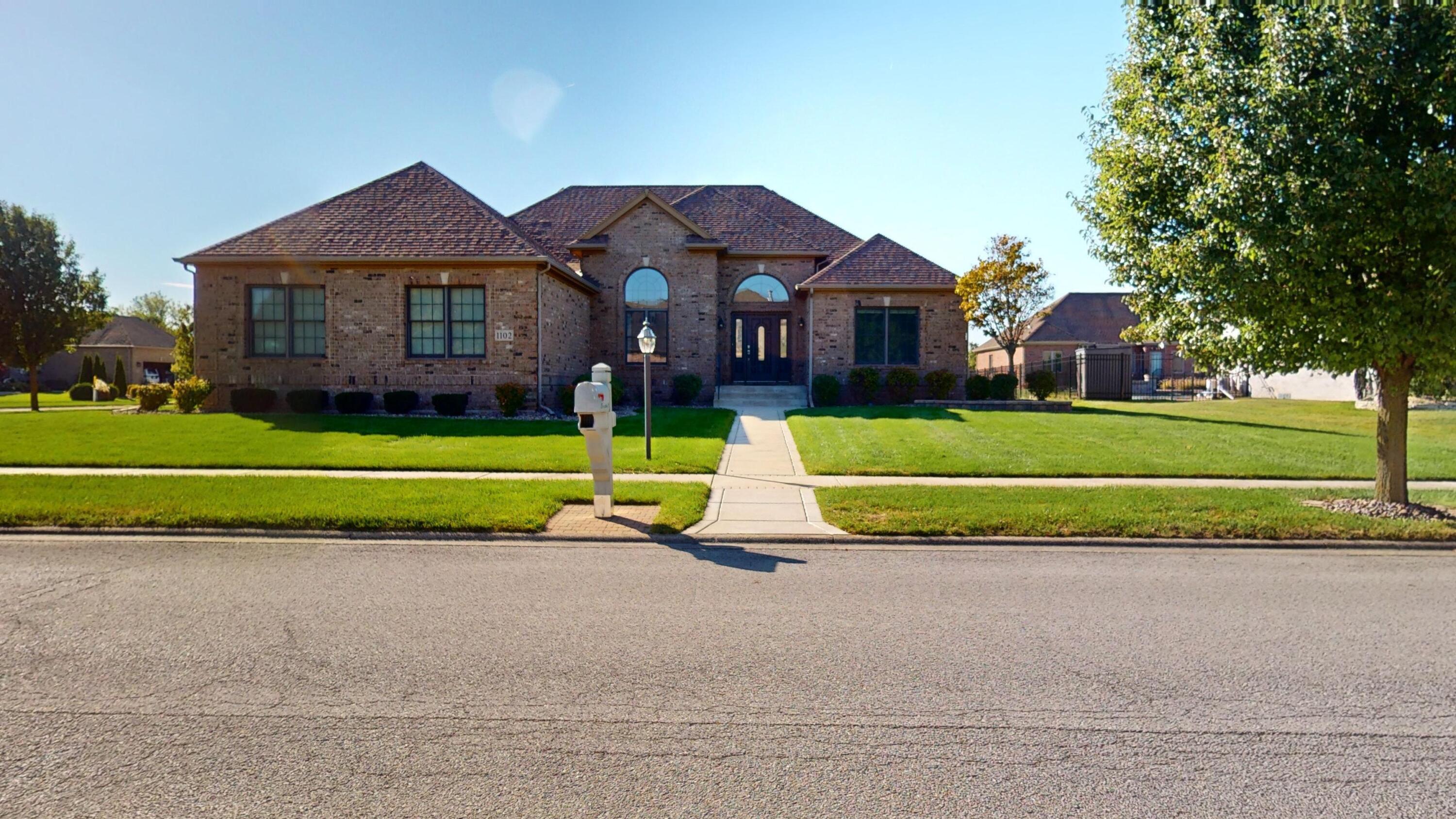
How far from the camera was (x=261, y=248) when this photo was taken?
68.4ft

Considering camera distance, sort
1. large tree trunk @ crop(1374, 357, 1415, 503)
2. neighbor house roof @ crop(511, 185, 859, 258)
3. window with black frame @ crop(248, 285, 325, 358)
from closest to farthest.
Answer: large tree trunk @ crop(1374, 357, 1415, 503) < window with black frame @ crop(248, 285, 325, 358) < neighbor house roof @ crop(511, 185, 859, 258)

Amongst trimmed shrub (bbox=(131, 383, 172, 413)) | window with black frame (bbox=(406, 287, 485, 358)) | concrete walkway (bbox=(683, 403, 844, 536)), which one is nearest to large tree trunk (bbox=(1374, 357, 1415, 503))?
concrete walkway (bbox=(683, 403, 844, 536))

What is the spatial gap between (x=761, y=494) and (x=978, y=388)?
51.8 feet

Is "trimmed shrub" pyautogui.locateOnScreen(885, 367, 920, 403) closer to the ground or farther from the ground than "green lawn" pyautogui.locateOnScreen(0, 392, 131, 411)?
farther from the ground

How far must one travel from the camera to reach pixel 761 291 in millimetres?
26438

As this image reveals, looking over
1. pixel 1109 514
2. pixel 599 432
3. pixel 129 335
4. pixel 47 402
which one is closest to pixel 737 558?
pixel 599 432

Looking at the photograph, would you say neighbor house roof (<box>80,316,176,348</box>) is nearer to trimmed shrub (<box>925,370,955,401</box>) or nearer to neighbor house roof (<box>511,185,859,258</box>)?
neighbor house roof (<box>511,185,859,258</box>)

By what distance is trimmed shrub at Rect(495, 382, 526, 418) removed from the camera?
19.7 meters

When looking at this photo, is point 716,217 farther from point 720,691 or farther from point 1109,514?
point 720,691

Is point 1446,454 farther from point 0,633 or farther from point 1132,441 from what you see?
point 0,633

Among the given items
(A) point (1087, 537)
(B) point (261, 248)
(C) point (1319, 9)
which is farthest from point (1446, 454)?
(B) point (261, 248)

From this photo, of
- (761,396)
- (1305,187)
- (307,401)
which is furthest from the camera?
(761,396)

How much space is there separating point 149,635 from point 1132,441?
15.6m

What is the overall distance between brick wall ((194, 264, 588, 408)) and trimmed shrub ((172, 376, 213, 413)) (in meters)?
0.33
